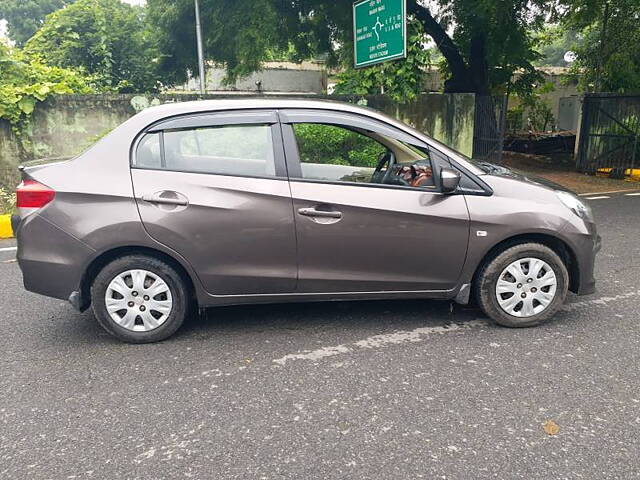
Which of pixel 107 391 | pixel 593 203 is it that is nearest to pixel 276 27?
pixel 593 203

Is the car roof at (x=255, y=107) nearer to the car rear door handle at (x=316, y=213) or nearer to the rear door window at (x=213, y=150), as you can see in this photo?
the rear door window at (x=213, y=150)

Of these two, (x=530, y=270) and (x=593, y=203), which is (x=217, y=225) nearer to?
(x=530, y=270)

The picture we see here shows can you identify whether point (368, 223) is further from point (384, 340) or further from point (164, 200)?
point (164, 200)

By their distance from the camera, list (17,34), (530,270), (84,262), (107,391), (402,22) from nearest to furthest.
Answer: (107,391), (84,262), (530,270), (402,22), (17,34)

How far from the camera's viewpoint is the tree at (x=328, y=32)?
11.3 metres

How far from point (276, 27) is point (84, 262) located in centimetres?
968

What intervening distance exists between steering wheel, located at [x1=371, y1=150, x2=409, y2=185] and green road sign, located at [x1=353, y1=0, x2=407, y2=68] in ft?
18.3

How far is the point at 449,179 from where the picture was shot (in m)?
3.60

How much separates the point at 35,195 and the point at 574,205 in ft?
12.5

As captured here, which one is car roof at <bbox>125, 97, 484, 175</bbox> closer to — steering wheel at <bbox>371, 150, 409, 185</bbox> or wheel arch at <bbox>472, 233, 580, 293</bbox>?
steering wheel at <bbox>371, 150, 409, 185</bbox>

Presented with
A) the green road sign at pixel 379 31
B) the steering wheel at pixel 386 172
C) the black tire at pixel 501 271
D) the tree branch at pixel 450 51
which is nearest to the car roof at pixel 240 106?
the steering wheel at pixel 386 172

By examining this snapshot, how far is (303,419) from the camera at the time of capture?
2.81 metres

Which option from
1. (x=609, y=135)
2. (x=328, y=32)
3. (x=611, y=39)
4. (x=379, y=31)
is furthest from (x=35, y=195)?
(x=611, y=39)

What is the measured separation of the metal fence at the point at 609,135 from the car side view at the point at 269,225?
10.1 metres
